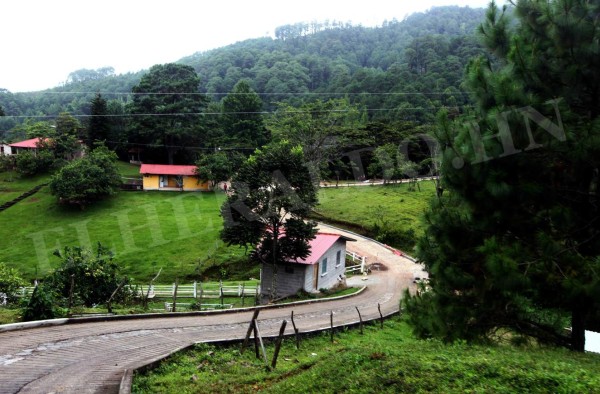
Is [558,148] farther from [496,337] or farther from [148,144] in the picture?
[148,144]

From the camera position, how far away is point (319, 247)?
2536 cm

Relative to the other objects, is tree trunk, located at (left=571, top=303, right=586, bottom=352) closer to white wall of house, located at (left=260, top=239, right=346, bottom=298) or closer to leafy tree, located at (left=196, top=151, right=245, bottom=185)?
white wall of house, located at (left=260, top=239, right=346, bottom=298)

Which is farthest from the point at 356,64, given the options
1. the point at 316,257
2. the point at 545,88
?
the point at 545,88

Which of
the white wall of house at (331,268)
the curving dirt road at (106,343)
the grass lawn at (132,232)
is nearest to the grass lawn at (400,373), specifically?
the curving dirt road at (106,343)

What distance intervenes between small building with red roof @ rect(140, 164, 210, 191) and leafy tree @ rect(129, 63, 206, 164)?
7984 mm

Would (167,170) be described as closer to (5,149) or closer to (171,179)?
(171,179)

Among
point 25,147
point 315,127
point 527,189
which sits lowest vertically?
point 527,189

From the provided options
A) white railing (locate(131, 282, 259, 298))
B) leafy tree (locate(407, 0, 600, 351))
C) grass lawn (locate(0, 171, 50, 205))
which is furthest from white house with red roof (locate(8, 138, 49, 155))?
leafy tree (locate(407, 0, 600, 351))

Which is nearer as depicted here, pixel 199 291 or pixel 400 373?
pixel 400 373

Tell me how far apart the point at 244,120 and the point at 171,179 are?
13287 millimetres

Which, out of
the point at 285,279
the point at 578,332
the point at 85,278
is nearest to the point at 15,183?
the point at 85,278

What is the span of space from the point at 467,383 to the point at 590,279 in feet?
8.50

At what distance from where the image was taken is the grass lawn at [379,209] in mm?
36594

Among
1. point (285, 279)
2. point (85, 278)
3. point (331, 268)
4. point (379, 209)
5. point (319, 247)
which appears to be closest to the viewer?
point (85, 278)
